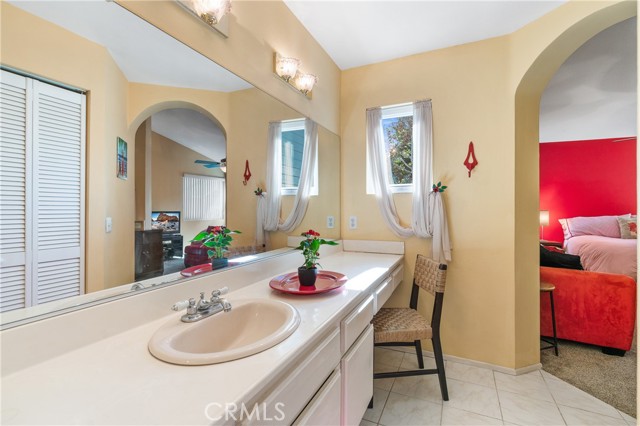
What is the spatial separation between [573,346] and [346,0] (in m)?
3.34

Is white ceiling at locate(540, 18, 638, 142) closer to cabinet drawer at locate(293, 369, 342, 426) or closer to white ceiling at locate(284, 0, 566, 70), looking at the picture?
white ceiling at locate(284, 0, 566, 70)

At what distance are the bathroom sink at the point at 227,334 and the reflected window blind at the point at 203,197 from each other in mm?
440

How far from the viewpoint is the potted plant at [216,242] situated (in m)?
1.30

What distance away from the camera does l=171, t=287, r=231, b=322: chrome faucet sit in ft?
3.14

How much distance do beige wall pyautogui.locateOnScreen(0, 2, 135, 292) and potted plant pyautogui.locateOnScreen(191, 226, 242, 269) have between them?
0.34m

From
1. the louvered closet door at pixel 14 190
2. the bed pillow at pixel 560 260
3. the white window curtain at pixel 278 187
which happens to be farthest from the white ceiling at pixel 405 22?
the bed pillow at pixel 560 260

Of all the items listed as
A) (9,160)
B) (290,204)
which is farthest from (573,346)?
(9,160)

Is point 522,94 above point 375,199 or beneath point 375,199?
above

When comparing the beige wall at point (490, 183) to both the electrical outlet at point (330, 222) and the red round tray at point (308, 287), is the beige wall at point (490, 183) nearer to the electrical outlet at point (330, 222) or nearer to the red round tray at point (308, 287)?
the electrical outlet at point (330, 222)

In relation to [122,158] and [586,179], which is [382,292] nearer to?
[122,158]

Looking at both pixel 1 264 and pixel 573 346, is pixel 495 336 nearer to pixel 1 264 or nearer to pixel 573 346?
pixel 573 346

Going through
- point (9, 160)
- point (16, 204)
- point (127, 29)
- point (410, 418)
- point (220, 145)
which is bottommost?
point (410, 418)

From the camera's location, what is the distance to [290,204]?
1993mm

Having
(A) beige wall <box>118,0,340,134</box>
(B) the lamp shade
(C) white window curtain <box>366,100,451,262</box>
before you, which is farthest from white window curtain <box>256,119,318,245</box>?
(B) the lamp shade
